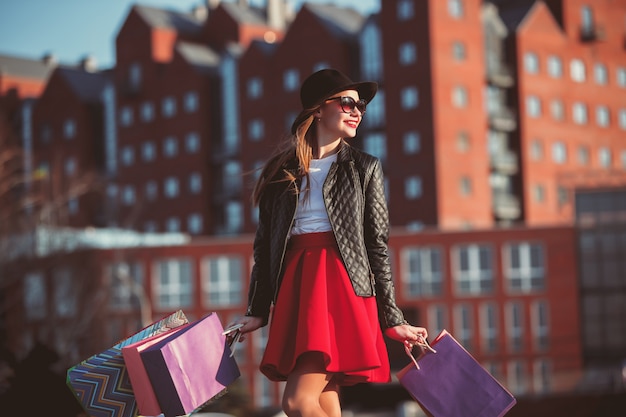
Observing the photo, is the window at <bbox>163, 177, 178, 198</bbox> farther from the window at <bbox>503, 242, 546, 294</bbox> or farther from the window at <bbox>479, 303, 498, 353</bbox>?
the window at <bbox>503, 242, 546, 294</bbox>

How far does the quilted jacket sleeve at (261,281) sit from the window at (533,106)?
224ft

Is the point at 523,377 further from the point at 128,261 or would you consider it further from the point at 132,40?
the point at 132,40

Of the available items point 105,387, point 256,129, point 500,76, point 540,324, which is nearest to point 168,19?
point 256,129

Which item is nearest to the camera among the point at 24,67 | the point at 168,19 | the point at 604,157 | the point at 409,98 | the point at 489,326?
the point at 489,326

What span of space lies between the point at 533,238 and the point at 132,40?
105 feet

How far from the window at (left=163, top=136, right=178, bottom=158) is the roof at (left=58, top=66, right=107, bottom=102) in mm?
8643

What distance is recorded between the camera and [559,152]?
74.5 meters

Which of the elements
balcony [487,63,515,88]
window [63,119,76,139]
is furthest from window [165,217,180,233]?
balcony [487,63,515,88]

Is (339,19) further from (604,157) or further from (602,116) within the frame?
(604,157)

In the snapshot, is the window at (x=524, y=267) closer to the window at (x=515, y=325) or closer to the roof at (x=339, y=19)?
the window at (x=515, y=325)

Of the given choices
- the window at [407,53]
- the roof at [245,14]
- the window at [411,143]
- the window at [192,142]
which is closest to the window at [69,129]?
the window at [192,142]

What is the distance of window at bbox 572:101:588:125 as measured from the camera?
76.4 m

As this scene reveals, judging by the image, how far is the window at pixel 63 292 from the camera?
66125 mm

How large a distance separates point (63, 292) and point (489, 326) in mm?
22875
